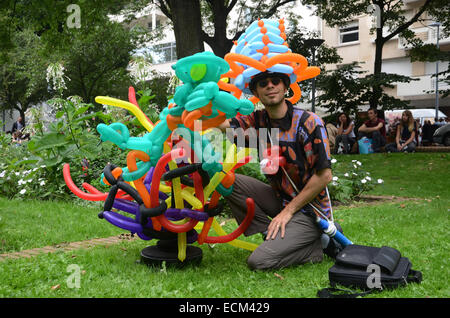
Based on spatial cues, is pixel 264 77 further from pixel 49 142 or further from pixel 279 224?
pixel 49 142

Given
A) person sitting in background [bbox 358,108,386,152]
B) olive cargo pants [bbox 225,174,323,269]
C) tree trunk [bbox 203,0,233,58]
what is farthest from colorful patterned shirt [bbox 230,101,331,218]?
tree trunk [bbox 203,0,233,58]

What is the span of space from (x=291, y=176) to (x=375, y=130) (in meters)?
10.0

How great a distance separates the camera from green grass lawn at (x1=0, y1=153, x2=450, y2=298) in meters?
2.77

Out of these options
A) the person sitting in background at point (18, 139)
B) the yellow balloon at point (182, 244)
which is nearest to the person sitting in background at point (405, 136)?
the person sitting in background at point (18, 139)

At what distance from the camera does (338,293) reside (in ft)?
8.96

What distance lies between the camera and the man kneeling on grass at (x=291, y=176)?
335 cm

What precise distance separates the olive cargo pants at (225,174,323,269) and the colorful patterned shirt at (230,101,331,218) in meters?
0.15

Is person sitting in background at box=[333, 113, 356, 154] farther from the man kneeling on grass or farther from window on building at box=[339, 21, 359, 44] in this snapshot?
window on building at box=[339, 21, 359, 44]

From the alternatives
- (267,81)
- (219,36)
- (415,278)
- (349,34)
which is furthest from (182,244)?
(349,34)

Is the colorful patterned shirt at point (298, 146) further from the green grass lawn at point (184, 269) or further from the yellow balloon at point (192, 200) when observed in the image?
the yellow balloon at point (192, 200)

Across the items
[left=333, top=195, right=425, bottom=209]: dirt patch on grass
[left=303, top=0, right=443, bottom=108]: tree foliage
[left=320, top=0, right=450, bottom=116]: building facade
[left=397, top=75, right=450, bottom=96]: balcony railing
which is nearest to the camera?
[left=333, top=195, right=425, bottom=209]: dirt patch on grass

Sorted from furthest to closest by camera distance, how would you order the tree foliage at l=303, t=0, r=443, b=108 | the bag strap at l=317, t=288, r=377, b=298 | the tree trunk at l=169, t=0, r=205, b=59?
→ the tree foliage at l=303, t=0, r=443, b=108 < the tree trunk at l=169, t=0, r=205, b=59 < the bag strap at l=317, t=288, r=377, b=298
